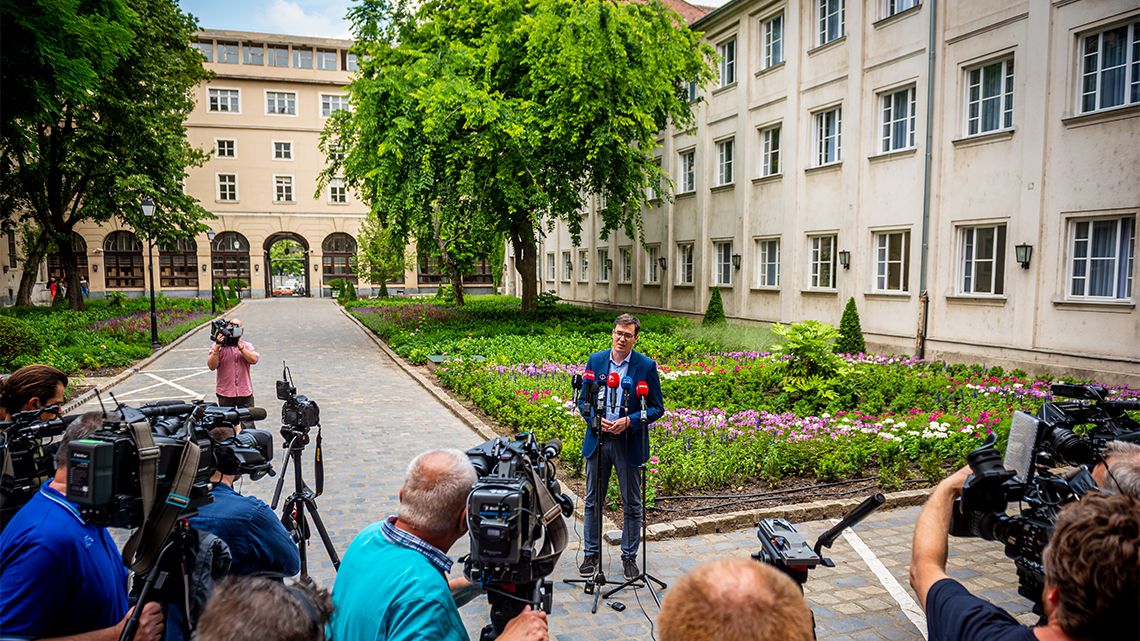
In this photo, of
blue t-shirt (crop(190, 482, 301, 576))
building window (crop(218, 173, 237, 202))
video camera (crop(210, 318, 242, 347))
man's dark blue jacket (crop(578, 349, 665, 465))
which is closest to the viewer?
blue t-shirt (crop(190, 482, 301, 576))

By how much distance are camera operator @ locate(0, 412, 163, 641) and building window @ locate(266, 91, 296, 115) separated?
65.0 metres

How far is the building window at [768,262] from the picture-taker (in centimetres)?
2460

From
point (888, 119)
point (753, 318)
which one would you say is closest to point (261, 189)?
point (753, 318)

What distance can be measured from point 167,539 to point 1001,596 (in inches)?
230

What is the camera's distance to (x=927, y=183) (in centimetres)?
1853

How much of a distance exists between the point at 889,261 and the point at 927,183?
8.22 feet

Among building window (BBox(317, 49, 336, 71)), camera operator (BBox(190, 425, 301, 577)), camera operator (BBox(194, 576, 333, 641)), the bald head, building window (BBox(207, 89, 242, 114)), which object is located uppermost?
building window (BBox(317, 49, 336, 71))

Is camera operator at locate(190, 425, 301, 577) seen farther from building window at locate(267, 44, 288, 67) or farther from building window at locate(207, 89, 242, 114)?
building window at locate(267, 44, 288, 67)

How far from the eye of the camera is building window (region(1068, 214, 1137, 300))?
14.6 metres

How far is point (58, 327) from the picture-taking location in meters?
24.2

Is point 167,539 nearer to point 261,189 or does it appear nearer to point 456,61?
point 456,61

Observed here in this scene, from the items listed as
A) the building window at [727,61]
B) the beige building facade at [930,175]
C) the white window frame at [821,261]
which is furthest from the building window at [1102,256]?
the building window at [727,61]

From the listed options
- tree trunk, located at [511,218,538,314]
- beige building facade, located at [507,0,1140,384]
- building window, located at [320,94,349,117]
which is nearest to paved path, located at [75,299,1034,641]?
tree trunk, located at [511,218,538,314]

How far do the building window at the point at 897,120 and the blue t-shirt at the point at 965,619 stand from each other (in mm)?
19426
